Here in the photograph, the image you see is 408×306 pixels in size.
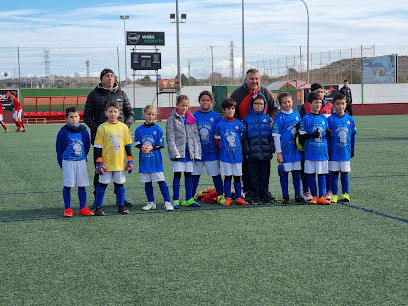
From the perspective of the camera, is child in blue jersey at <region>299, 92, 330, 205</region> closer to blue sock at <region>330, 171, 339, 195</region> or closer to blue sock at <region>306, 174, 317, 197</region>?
blue sock at <region>306, 174, 317, 197</region>

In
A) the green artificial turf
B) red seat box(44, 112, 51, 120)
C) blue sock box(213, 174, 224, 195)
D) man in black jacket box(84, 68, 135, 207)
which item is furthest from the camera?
red seat box(44, 112, 51, 120)

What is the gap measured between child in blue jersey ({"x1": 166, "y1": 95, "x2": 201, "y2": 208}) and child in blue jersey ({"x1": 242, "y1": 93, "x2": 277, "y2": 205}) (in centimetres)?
73

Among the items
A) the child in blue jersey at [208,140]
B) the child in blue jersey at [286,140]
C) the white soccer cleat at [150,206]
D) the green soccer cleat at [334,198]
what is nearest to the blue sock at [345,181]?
the green soccer cleat at [334,198]

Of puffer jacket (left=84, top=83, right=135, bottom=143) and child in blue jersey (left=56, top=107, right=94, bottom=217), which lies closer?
child in blue jersey (left=56, top=107, right=94, bottom=217)

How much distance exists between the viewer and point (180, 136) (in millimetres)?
7980

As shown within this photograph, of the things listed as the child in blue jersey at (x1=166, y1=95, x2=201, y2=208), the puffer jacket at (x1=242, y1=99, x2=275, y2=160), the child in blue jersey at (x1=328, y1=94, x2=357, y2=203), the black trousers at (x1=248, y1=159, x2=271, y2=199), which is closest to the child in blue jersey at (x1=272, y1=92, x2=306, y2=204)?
the puffer jacket at (x1=242, y1=99, x2=275, y2=160)

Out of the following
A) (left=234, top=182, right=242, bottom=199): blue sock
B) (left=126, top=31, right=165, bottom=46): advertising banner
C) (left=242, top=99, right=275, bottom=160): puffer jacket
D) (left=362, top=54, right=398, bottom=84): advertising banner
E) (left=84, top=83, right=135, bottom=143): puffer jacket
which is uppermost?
(left=126, top=31, right=165, bottom=46): advertising banner

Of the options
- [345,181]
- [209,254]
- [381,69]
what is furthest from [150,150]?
[381,69]

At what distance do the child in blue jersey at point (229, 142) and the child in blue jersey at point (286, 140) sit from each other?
530 millimetres

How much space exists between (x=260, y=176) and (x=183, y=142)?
1237mm

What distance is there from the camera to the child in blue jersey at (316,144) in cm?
796

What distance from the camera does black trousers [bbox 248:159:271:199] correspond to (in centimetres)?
823

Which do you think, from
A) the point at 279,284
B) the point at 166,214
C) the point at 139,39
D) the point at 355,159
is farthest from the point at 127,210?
the point at 139,39

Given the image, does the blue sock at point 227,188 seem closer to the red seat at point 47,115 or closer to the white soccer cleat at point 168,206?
the white soccer cleat at point 168,206
